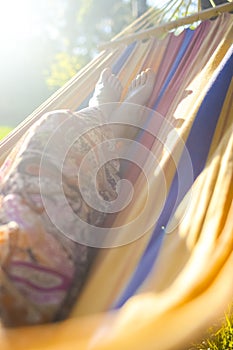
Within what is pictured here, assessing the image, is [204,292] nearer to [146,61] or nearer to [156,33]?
[146,61]

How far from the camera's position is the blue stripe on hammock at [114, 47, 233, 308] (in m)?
0.72

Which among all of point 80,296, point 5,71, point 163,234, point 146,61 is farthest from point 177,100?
point 5,71

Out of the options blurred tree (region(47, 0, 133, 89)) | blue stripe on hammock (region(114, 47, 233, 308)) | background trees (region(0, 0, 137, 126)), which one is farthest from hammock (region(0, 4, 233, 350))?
blurred tree (region(47, 0, 133, 89))

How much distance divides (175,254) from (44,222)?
0.67 feet

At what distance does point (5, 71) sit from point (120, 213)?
11.2m

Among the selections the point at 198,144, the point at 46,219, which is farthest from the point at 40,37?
the point at 46,219

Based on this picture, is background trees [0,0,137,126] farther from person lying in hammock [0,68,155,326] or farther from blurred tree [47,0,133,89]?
person lying in hammock [0,68,155,326]

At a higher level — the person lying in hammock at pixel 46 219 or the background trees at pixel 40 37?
the background trees at pixel 40 37

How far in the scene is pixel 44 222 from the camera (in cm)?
71

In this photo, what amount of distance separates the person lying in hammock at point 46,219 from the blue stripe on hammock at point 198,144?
0.29 ft

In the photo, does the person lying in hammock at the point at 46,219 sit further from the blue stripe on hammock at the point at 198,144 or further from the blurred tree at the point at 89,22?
the blurred tree at the point at 89,22

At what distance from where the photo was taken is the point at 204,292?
583 mm

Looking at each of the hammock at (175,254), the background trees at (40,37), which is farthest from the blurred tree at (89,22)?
the hammock at (175,254)

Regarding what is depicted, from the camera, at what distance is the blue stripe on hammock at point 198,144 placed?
28.5 inches
